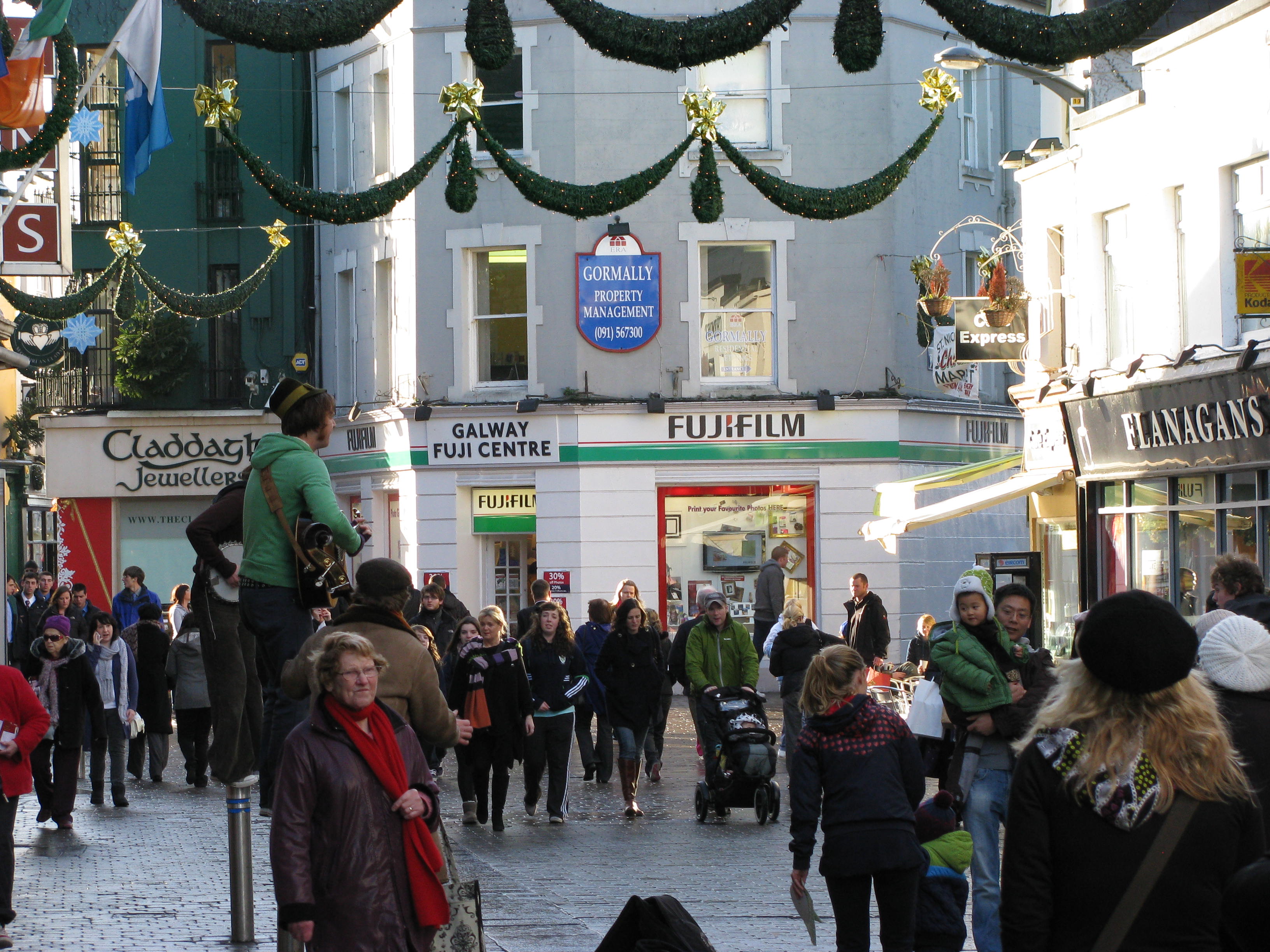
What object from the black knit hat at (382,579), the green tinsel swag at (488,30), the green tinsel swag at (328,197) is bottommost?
the black knit hat at (382,579)

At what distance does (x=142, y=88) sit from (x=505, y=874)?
26.8ft

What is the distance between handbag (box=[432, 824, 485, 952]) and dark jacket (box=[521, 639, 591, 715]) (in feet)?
28.0

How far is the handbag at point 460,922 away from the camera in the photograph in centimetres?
591

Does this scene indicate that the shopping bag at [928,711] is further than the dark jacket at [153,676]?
No

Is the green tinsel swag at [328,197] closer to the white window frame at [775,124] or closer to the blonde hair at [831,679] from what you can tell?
the blonde hair at [831,679]

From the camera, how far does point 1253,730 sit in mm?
5320

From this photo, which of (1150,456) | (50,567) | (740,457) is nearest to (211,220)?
(740,457)

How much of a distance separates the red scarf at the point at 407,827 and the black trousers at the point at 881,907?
2.06 metres

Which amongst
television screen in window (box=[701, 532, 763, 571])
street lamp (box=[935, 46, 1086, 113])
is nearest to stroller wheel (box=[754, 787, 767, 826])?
street lamp (box=[935, 46, 1086, 113])

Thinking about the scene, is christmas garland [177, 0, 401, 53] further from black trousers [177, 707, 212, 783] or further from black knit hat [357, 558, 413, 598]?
black trousers [177, 707, 212, 783]

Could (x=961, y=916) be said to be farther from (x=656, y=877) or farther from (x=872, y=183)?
(x=872, y=183)

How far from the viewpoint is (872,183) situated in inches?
575

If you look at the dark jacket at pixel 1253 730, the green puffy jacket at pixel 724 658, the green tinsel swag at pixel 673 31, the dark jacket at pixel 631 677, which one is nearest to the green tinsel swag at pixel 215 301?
the dark jacket at pixel 631 677

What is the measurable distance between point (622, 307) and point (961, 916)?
19.9m
